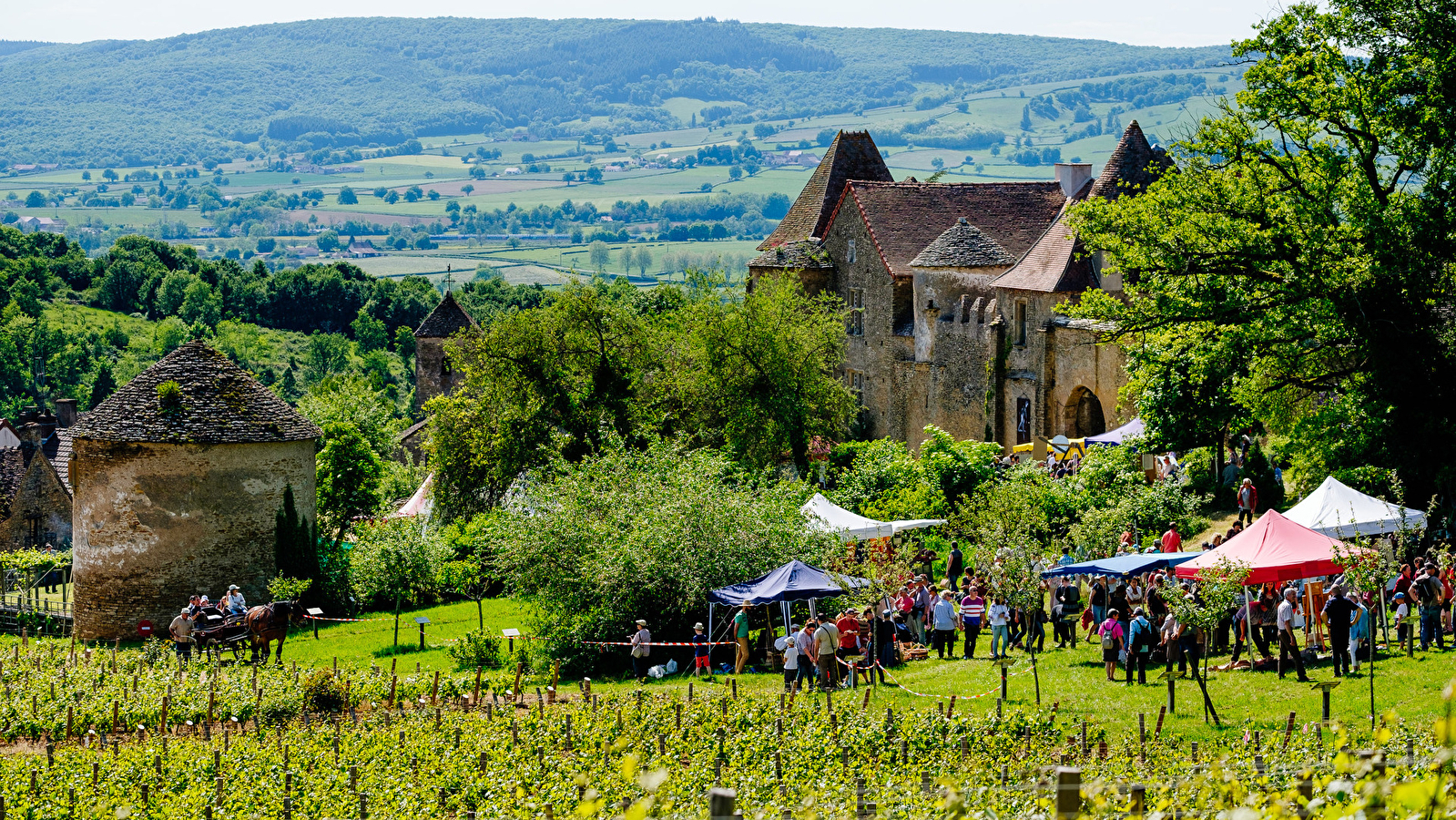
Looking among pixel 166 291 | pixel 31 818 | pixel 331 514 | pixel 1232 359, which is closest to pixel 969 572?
pixel 1232 359

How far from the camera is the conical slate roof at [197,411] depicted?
127ft

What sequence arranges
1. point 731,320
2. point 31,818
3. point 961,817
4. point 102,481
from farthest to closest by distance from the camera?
point 731,320
point 102,481
point 31,818
point 961,817

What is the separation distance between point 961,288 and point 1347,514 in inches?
1067

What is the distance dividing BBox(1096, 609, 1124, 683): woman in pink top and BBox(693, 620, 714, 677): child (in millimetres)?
7212

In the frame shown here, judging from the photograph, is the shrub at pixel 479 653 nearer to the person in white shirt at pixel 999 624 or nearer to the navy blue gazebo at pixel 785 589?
the navy blue gazebo at pixel 785 589

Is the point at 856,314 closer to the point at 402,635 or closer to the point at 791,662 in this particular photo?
the point at 402,635

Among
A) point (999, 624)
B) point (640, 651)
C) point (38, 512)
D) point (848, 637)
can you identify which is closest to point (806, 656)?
point (848, 637)

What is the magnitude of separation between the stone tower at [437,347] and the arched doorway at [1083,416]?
37820 millimetres

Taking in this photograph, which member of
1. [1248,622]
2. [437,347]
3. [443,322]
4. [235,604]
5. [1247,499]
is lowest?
[235,604]

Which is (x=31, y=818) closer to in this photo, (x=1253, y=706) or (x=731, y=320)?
(x=1253, y=706)

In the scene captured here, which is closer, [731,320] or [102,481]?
[102,481]

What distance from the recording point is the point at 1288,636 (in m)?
23.0

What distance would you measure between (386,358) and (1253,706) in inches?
4961

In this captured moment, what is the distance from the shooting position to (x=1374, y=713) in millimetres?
18984
